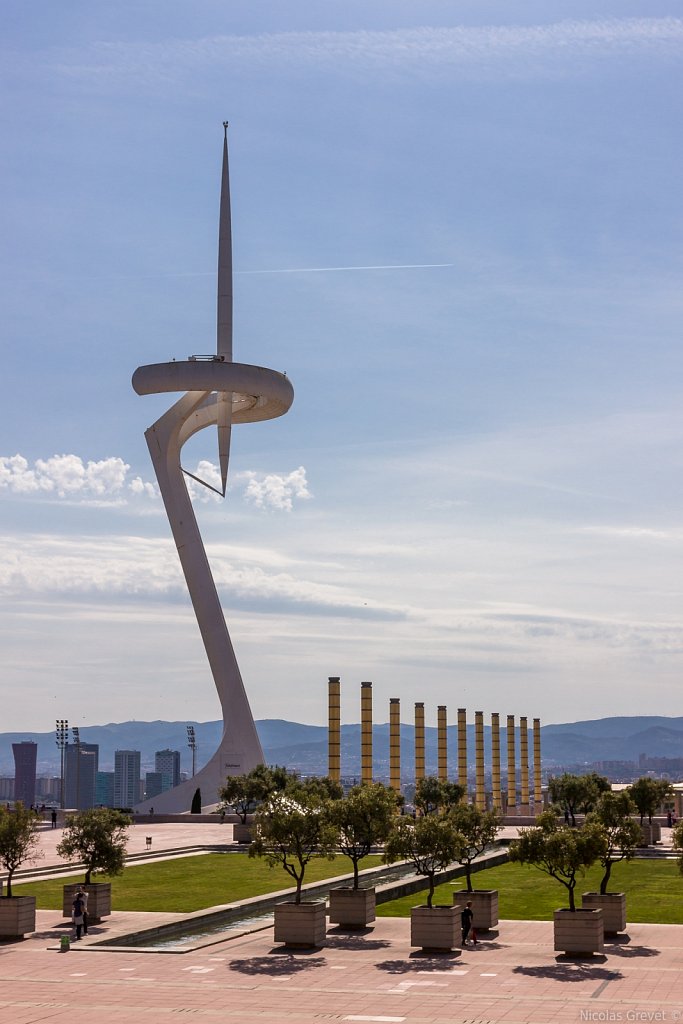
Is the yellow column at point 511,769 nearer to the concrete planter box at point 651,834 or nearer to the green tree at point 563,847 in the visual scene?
the concrete planter box at point 651,834

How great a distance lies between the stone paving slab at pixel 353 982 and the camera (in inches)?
769

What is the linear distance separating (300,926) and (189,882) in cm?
1117

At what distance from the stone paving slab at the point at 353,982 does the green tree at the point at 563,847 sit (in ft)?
5.53

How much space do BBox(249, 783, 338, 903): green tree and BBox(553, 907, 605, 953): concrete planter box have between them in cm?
502

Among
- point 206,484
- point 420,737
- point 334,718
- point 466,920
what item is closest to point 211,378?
point 206,484

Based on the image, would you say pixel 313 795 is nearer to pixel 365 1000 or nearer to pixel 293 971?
pixel 293 971

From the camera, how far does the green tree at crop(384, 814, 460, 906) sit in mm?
26344

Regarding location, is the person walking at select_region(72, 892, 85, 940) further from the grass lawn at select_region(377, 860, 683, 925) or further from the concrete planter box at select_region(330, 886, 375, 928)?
the grass lawn at select_region(377, 860, 683, 925)

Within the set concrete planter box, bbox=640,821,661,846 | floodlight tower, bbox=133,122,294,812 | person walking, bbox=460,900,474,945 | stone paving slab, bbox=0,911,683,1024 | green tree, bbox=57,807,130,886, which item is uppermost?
floodlight tower, bbox=133,122,294,812

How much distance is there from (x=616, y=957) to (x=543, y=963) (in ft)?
5.32

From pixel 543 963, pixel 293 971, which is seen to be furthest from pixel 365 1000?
pixel 543 963

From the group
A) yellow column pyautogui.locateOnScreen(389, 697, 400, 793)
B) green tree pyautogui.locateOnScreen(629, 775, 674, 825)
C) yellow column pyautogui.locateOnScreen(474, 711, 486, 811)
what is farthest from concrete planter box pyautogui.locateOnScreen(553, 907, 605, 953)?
yellow column pyautogui.locateOnScreen(474, 711, 486, 811)

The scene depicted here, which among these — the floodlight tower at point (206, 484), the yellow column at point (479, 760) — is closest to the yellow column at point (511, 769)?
the yellow column at point (479, 760)

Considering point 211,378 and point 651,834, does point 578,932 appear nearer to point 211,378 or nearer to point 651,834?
point 651,834
